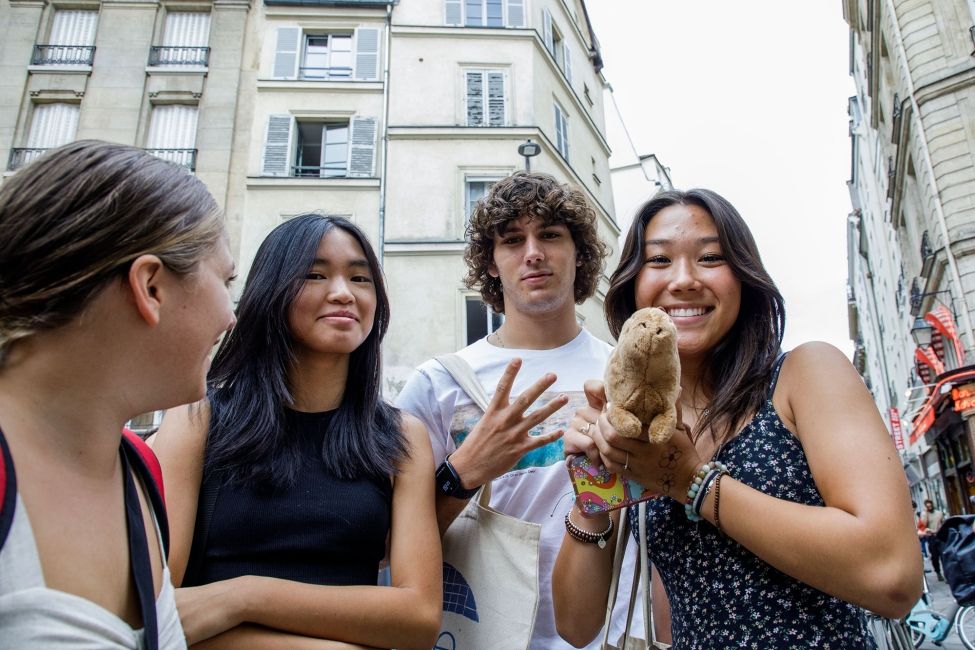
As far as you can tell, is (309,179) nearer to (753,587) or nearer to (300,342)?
(300,342)

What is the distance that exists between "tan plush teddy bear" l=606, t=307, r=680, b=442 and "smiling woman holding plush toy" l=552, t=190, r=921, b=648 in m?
0.06

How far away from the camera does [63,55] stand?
55.9ft

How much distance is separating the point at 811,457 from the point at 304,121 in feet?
57.3

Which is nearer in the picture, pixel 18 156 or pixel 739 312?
pixel 739 312

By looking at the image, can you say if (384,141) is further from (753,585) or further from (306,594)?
(753,585)

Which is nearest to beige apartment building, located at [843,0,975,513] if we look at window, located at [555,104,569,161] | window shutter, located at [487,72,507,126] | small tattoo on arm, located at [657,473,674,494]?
window, located at [555,104,569,161]

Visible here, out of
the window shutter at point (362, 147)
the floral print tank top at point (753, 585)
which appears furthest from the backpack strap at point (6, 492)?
the window shutter at point (362, 147)

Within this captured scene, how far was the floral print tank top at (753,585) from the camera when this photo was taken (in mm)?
1434

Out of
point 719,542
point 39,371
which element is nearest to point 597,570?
point 719,542

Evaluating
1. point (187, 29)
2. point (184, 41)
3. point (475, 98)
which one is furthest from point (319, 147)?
point (187, 29)

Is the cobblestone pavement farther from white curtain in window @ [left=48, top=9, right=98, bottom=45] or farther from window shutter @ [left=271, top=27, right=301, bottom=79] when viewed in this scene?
white curtain in window @ [left=48, top=9, right=98, bottom=45]

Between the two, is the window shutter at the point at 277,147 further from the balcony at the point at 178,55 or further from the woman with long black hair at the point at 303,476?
the woman with long black hair at the point at 303,476

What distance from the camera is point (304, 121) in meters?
16.7

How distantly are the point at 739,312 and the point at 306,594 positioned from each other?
60.4 inches
